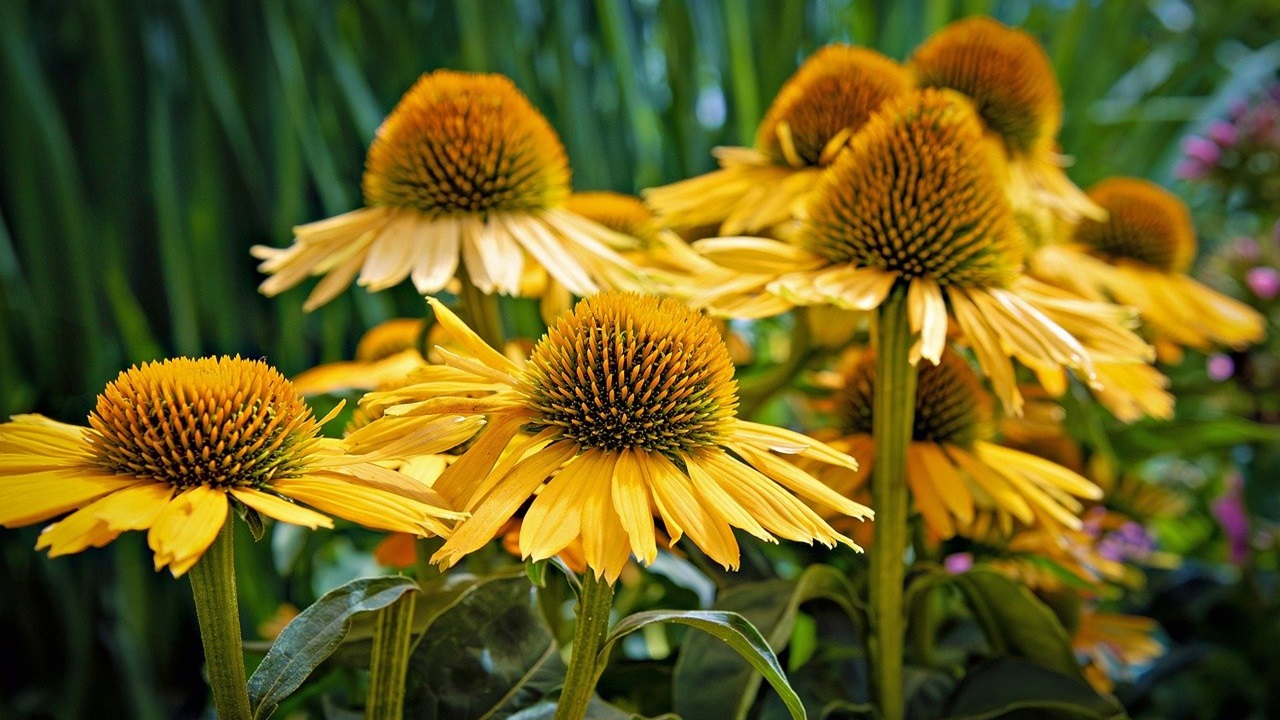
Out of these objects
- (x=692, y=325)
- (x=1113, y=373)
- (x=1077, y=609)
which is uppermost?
(x=692, y=325)

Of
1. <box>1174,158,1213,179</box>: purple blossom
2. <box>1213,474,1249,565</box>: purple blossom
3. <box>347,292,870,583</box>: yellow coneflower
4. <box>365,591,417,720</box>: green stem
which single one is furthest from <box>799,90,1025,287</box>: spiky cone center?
<box>1174,158,1213,179</box>: purple blossom

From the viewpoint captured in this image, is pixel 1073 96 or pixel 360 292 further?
pixel 1073 96

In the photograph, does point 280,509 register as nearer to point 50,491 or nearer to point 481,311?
point 50,491

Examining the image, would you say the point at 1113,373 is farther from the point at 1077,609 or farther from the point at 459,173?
the point at 459,173

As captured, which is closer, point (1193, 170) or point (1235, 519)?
point (1235, 519)

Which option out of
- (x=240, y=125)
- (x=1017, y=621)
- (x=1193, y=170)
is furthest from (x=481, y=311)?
(x=1193, y=170)

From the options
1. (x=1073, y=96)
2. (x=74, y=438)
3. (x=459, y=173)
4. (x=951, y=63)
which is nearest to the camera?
(x=74, y=438)

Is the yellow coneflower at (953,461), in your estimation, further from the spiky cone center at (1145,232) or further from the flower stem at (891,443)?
the spiky cone center at (1145,232)

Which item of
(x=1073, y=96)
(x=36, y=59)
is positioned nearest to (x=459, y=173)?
(x=36, y=59)
